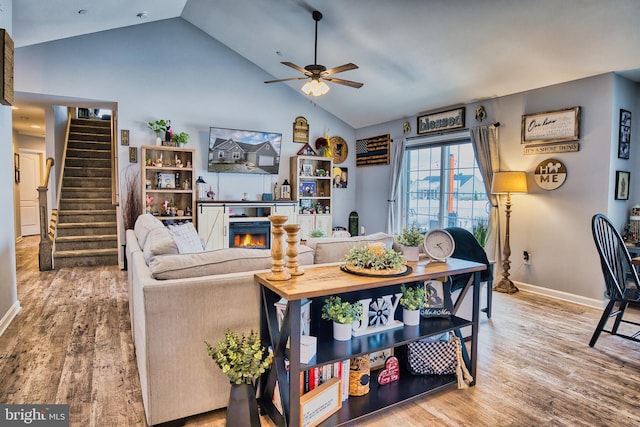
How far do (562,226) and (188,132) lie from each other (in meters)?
5.55

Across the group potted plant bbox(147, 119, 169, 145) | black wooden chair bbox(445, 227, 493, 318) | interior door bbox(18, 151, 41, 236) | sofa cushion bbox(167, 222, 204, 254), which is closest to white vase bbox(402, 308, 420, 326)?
black wooden chair bbox(445, 227, 493, 318)

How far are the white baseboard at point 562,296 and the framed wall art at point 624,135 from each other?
1631 millimetres

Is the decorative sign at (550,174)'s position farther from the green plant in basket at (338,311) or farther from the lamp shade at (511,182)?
the green plant in basket at (338,311)

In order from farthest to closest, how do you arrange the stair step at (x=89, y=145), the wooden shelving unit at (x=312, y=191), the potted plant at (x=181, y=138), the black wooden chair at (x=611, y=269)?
1. the stair step at (x=89, y=145)
2. the wooden shelving unit at (x=312, y=191)
3. the potted plant at (x=181, y=138)
4. the black wooden chair at (x=611, y=269)

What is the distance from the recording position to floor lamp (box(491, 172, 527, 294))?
4582mm

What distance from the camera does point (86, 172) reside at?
7.50m

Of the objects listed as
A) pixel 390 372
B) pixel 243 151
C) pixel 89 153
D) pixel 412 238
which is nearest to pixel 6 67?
pixel 412 238

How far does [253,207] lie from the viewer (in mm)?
6609

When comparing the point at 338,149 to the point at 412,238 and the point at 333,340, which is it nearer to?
the point at 412,238

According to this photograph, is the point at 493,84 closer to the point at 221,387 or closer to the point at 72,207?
the point at 221,387

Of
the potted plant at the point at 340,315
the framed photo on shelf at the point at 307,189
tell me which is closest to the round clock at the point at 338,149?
the framed photo on shelf at the point at 307,189

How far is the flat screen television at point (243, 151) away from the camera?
627 cm

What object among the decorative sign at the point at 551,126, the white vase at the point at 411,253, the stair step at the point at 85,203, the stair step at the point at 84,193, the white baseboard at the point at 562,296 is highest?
the decorative sign at the point at 551,126

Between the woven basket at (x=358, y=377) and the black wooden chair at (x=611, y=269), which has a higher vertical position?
the black wooden chair at (x=611, y=269)
